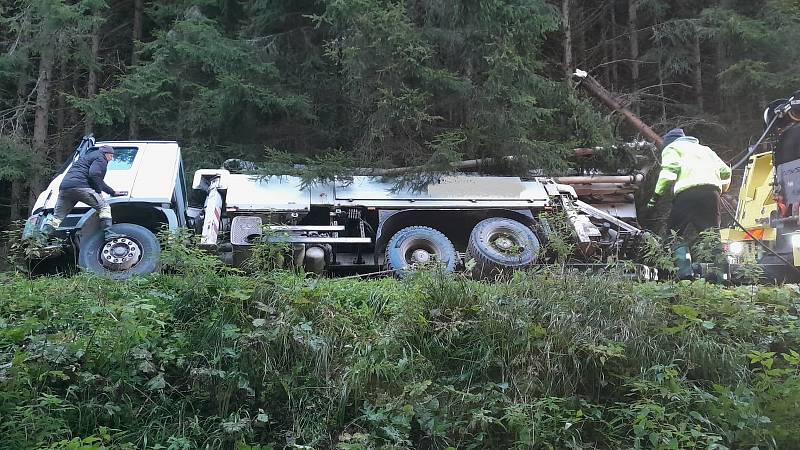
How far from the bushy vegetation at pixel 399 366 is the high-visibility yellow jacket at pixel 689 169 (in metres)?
2.92

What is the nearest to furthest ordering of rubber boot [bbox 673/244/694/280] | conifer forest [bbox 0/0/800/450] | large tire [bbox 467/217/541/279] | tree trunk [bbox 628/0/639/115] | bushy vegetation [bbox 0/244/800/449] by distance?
bushy vegetation [bbox 0/244/800/449] → conifer forest [bbox 0/0/800/450] → rubber boot [bbox 673/244/694/280] → large tire [bbox 467/217/541/279] → tree trunk [bbox 628/0/639/115]

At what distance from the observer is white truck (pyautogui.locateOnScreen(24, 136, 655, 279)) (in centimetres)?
916

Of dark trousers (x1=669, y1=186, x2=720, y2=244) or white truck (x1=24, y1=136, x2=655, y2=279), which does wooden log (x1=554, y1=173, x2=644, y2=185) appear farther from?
dark trousers (x1=669, y1=186, x2=720, y2=244)

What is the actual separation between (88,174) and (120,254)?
3.60 feet

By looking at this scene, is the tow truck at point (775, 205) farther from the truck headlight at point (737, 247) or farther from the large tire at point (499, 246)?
the large tire at point (499, 246)

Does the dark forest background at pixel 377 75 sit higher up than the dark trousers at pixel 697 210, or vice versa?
the dark forest background at pixel 377 75

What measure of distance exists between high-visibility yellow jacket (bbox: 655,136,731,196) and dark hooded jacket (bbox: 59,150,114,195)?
703cm

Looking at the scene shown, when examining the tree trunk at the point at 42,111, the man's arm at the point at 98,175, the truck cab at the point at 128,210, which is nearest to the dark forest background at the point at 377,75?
the tree trunk at the point at 42,111

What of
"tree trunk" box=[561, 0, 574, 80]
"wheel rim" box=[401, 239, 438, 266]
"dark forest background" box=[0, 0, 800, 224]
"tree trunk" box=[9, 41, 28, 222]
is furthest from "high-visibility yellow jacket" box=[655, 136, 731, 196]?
"tree trunk" box=[9, 41, 28, 222]

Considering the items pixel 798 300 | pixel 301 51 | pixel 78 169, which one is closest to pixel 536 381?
pixel 798 300

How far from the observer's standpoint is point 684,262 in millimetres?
8141

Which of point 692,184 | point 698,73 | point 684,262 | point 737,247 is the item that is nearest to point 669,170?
point 692,184

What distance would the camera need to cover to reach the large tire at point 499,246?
9438 mm

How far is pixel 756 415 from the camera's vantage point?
5.17 m
